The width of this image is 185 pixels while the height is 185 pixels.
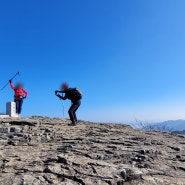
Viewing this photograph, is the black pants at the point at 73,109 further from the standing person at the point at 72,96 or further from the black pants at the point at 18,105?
the black pants at the point at 18,105

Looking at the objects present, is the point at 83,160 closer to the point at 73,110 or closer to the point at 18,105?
the point at 73,110

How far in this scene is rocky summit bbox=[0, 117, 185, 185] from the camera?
29.3ft

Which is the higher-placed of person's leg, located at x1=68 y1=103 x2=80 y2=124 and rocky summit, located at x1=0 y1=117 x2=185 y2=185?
person's leg, located at x1=68 y1=103 x2=80 y2=124

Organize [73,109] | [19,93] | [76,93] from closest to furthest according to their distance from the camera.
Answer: [76,93] < [73,109] < [19,93]

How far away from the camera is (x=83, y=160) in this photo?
34.0ft

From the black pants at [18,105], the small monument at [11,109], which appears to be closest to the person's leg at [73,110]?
the black pants at [18,105]

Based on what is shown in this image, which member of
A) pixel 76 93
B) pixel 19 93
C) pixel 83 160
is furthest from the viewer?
pixel 19 93

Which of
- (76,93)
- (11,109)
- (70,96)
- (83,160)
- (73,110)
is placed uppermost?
(76,93)

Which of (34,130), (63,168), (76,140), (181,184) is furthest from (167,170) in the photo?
(34,130)

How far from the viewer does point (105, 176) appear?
361 inches

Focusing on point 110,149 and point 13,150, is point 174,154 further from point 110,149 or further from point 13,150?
point 13,150

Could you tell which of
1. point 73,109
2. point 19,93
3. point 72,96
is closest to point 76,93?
point 72,96

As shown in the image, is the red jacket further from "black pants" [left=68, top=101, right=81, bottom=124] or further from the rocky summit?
the rocky summit

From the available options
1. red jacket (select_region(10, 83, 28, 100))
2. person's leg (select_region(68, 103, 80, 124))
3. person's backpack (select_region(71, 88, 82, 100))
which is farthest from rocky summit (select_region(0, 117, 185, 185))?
red jacket (select_region(10, 83, 28, 100))
